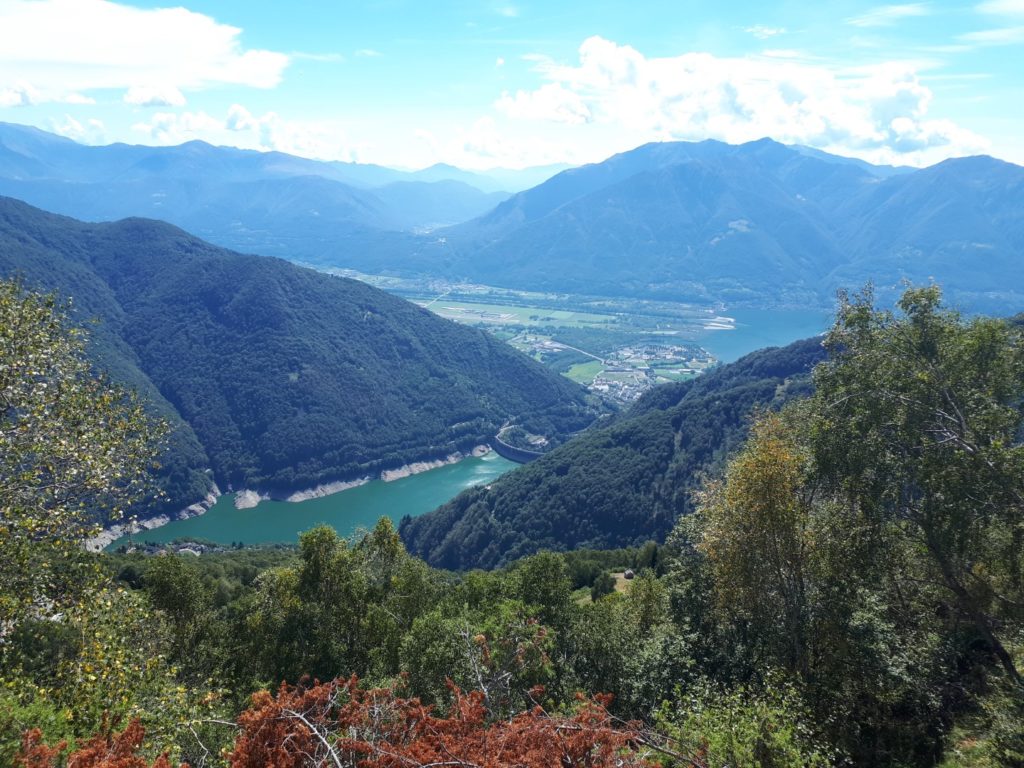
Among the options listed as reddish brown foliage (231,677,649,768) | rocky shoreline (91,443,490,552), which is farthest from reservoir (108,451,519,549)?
reddish brown foliage (231,677,649,768)

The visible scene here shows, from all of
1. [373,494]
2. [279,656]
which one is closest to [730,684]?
[279,656]

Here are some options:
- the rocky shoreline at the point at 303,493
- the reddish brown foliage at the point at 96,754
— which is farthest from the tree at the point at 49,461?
the rocky shoreline at the point at 303,493

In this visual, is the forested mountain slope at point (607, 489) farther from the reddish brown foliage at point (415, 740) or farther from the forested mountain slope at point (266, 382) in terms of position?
the reddish brown foliage at point (415, 740)

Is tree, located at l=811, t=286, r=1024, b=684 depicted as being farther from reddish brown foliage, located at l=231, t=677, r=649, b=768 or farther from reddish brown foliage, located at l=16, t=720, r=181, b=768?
reddish brown foliage, located at l=16, t=720, r=181, b=768

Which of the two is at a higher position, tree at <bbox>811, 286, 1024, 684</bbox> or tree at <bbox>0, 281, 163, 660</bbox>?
tree at <bbox>0, 281, 163, 660</bbox>

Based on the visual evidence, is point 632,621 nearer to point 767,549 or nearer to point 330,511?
point 767,549

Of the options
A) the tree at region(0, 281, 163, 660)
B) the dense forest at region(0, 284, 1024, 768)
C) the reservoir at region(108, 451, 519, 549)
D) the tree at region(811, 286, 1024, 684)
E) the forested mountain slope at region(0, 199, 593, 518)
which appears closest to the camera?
the dense forest at region(0, 284, 1024, 768)
